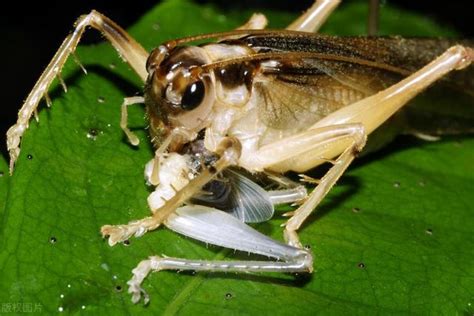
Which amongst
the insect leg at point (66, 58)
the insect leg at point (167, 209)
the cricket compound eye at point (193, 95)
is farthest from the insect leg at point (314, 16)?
the insect leg at point (167, 209)

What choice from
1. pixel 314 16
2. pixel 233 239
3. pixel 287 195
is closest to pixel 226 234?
pixel 233 239

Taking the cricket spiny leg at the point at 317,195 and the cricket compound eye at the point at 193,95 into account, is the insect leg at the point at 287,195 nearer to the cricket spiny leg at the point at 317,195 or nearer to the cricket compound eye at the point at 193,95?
the cricket spiny leg at the point at 317,195

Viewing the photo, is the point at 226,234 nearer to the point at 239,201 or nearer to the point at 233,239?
the point at 233,239

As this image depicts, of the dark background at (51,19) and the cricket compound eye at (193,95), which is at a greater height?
the cricket compound eye at (193,95)

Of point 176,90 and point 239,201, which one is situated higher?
point 176,90

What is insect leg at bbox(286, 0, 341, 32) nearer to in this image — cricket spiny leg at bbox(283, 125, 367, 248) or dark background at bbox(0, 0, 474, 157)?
dark background at bbox(0, 0, 474, 157)

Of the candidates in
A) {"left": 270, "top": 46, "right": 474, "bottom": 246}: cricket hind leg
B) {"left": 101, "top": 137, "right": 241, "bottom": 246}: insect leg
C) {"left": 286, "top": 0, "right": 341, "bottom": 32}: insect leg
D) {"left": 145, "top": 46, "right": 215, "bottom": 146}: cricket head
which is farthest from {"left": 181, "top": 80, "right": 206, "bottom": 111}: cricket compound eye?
{"left": 286, "top": 0, "right": 341, "bottom": 32}: insect leg
